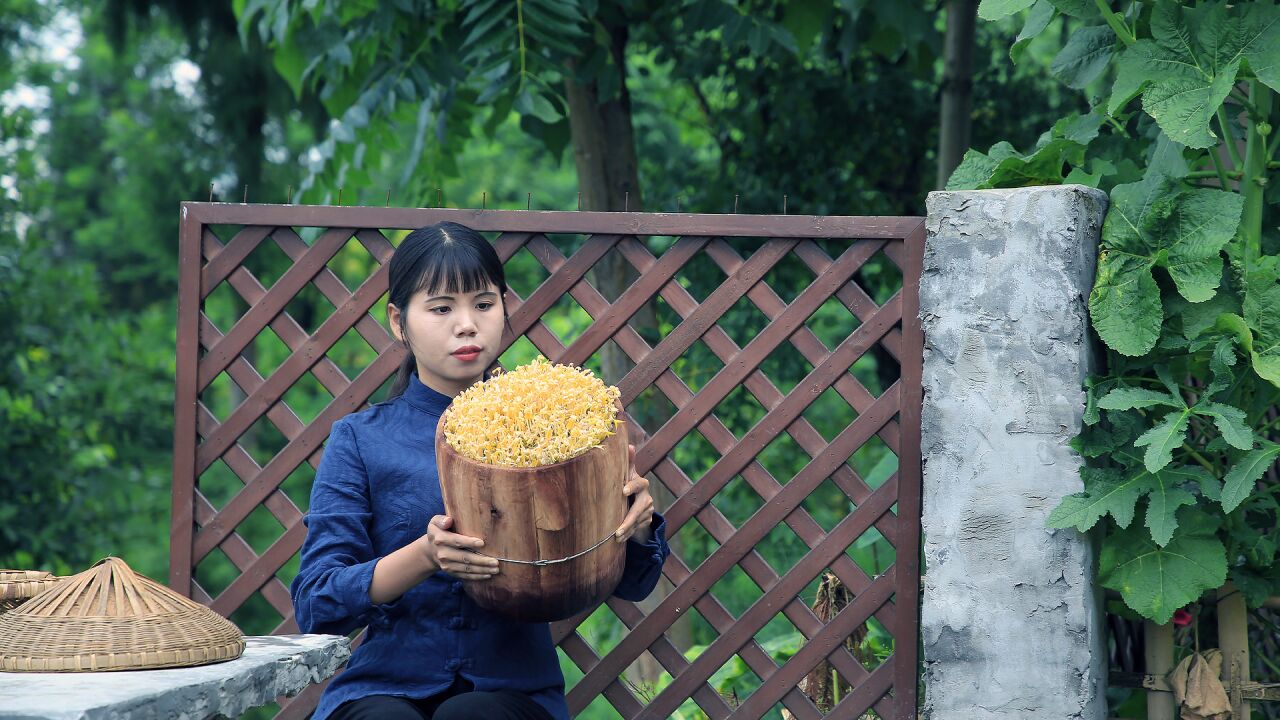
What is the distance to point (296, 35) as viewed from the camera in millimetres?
4070

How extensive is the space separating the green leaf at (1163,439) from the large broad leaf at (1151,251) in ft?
0.46

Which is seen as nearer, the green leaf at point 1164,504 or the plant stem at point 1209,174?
the green leaf at point 1164,504

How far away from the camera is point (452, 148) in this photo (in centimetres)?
467

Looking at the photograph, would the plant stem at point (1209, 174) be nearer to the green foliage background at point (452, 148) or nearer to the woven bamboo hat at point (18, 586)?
the green foliage background at point (452, 148)

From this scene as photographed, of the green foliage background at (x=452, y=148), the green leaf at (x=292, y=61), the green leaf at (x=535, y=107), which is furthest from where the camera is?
the green leaf at (x=292, y=61)

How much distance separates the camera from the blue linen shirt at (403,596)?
7.40 feet

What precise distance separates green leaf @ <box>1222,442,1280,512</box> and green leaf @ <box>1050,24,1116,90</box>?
84cm

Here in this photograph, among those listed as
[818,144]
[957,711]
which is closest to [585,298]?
[957,711]

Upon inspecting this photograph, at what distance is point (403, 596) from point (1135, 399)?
4.66 feet

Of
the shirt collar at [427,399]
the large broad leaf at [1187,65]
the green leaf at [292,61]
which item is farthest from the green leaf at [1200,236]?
the green leaf at [292,61]

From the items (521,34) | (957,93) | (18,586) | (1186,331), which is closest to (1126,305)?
(1186,331)

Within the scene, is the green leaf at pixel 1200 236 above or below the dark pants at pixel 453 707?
above

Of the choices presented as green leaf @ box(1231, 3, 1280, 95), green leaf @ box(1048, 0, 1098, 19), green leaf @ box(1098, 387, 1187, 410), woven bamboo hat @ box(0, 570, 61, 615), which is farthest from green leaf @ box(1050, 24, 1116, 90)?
woven bamboo hat @ box(0, 570, 61, 615)

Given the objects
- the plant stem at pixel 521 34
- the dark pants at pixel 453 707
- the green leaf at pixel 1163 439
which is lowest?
the dark pants at pixel 453 707
